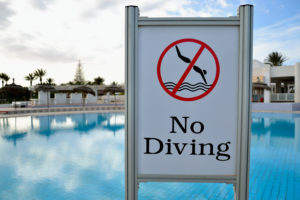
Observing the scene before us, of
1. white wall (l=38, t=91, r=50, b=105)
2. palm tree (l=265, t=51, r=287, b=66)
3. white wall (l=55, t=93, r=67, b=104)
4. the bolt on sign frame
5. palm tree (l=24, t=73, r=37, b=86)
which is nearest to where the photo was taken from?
the bolt on sign frame

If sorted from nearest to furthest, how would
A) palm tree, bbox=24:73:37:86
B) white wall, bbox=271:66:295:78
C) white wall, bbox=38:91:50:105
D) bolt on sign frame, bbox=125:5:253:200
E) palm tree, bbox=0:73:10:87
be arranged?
bolt on sign frame, bbox=125:5:253:200
white wall, bbox=271:66:295:78
white wall, bbox=38:91:50:105
palm tree, bbox=0:73:10:87
palm tree, bbox=24:73:37:86

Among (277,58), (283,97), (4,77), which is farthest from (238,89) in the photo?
(4,77)

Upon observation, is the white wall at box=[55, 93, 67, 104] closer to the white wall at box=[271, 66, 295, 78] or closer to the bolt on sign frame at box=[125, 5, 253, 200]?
the white wall at box=[271, 66, 295, 78]

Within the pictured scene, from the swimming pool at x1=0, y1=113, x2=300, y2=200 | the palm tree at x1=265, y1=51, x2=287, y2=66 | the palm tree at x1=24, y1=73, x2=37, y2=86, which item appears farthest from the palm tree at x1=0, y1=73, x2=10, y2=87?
the palm tree at x1=265, y1=51, x2=287, y2=66

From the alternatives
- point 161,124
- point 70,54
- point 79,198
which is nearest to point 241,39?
point 161,124

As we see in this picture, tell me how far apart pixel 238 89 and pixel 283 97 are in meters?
28.8

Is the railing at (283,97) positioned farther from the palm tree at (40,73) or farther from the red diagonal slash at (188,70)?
the palm tree at (40,73)

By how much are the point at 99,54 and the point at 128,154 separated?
162ft

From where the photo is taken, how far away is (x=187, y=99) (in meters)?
1.66

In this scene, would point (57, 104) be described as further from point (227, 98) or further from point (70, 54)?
point (227, 98)

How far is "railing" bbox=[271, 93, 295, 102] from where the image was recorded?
24703mm

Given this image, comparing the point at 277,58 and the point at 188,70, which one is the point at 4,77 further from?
the point at 277,58

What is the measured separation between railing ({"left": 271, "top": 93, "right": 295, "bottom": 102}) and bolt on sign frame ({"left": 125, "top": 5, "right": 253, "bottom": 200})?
28.3m

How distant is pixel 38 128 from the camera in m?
14.0
